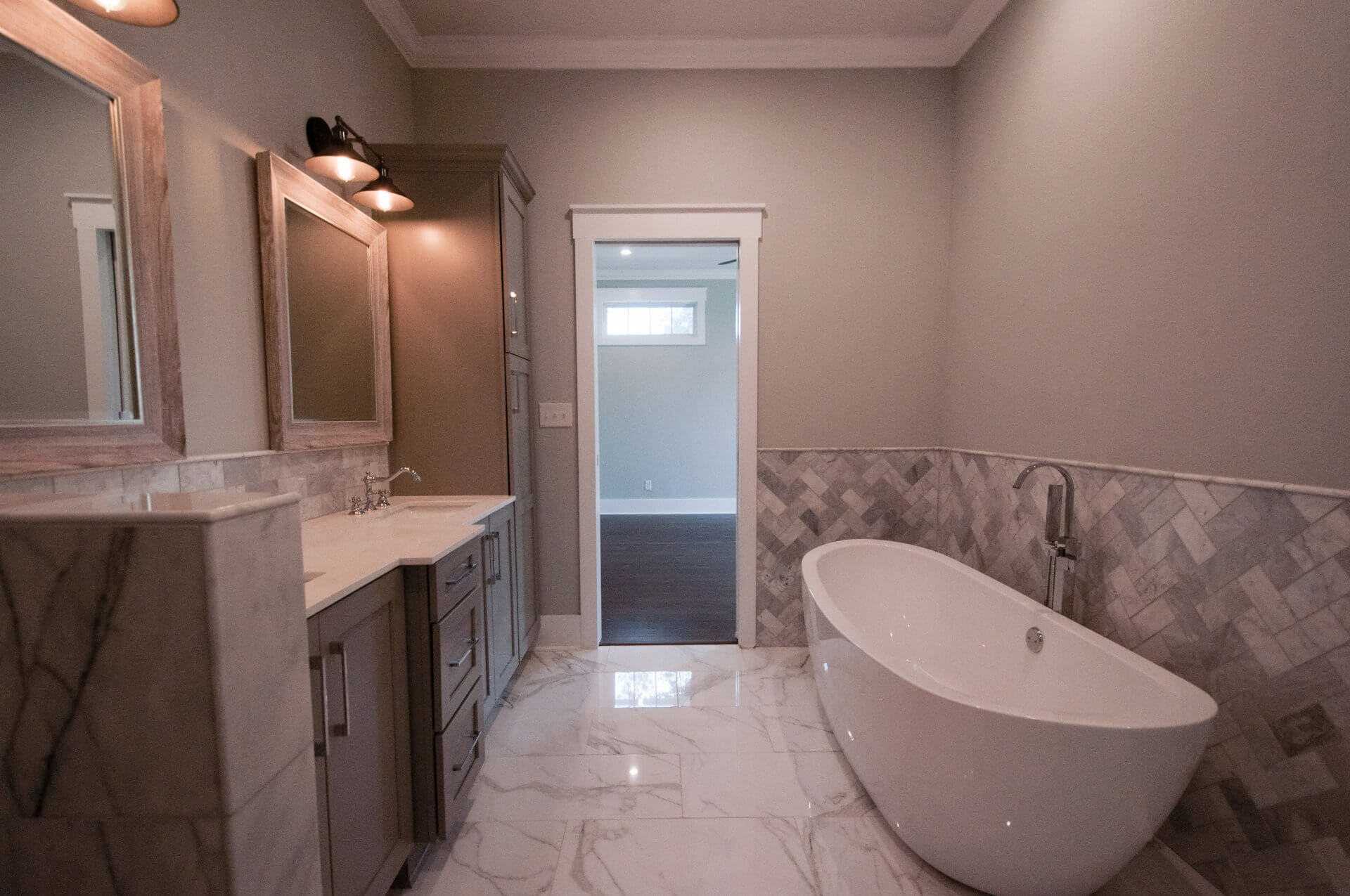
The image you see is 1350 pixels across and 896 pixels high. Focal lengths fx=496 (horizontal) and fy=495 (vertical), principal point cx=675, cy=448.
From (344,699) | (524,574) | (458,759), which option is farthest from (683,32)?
(458,759)

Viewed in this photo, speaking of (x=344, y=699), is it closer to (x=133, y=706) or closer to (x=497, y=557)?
(x=133, y=706)

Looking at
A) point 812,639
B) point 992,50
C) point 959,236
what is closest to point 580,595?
point 812,639

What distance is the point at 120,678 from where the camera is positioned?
0.59 m

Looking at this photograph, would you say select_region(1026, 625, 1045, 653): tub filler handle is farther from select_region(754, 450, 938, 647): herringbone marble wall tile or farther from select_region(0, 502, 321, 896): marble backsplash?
select_region(0, 502, 321, 896): marble backsplash

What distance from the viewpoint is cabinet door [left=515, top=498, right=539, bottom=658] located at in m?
2.13

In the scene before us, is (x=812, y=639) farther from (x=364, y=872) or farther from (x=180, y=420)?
(x=180, y=420)

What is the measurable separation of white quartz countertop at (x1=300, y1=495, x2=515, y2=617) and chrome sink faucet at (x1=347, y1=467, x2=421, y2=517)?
0.04 m

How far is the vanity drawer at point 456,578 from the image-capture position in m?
1.26

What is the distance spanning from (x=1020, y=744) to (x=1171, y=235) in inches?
52.7

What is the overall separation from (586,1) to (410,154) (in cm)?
97

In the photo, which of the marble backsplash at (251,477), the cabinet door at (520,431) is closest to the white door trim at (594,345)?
the cabinet door at (520,431)

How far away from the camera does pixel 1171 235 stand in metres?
1.30

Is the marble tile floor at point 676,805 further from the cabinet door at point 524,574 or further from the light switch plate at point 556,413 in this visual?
the light switch plate at point 556,413

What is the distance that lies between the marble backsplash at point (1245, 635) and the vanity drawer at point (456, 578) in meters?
1.90
